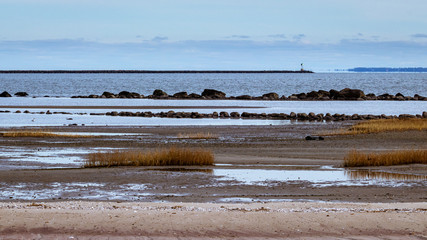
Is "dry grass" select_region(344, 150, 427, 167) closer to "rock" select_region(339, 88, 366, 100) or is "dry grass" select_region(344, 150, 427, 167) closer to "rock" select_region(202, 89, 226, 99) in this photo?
"rock" select_region(339, 88, 366, 100)

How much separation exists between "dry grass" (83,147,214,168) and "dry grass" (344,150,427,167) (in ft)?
16.1

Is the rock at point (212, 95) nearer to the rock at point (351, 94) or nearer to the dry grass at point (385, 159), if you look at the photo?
the rock at point (351, 94)

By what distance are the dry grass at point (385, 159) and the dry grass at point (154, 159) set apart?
4902 mm

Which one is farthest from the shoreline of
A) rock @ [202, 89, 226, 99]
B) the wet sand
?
rock @ [202, 89, 226, 99]

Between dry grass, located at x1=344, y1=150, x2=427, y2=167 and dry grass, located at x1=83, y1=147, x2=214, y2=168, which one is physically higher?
dry grass, located at x1=344, y1=150, x2=427, y2=167

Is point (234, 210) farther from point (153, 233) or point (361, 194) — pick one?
point (361, 194)

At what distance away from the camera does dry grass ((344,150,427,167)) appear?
2447 cm

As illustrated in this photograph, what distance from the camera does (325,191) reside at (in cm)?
1873

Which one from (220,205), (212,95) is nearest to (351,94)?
(212,95)

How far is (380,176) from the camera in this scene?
2191 cm

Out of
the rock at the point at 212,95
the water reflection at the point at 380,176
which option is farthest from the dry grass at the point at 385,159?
the rock at the point at 212,95

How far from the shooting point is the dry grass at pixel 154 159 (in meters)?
24.3

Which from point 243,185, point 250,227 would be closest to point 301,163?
point 243,185

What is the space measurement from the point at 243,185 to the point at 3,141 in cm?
1831
